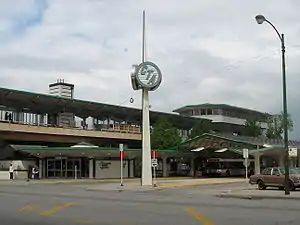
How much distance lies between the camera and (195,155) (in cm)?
7231

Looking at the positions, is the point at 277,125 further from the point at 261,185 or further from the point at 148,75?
the point at 261,185

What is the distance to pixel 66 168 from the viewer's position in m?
61.3

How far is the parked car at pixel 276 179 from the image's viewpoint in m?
31.7

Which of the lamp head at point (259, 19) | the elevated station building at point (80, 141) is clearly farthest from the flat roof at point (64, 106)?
the lamp head at point (259, 19)

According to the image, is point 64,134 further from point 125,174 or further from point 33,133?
point 125,174

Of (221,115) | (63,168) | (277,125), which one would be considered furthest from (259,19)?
(221,115)

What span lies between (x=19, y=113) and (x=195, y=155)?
89.6 ft

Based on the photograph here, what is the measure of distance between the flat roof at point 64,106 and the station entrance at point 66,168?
13558 mm

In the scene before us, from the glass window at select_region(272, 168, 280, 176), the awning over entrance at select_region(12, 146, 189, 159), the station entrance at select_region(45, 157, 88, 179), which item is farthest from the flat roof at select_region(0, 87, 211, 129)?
the glass window at select_region(272, 168, 280, 176)

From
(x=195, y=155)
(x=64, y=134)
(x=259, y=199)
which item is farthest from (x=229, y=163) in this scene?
(x=259, y=199)

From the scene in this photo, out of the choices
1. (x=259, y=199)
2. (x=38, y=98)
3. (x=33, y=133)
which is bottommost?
(x=259, y=199)

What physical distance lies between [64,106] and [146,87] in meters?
39.3

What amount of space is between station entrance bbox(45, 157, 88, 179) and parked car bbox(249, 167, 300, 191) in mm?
29944

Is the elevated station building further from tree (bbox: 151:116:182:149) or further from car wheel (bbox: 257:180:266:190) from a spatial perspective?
car wheel (bbox: 257:180:266:190)
